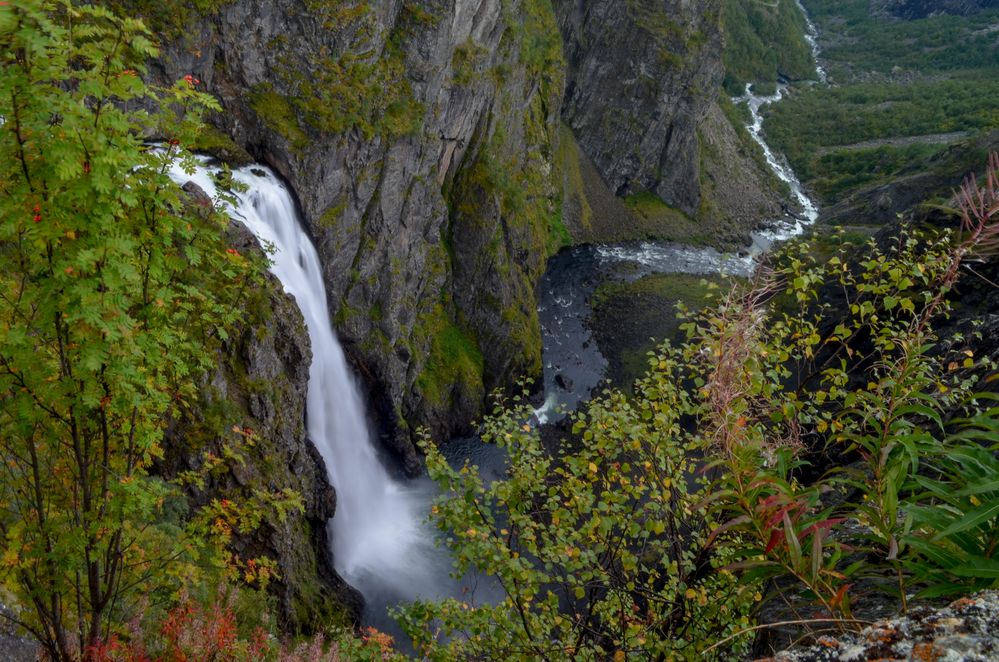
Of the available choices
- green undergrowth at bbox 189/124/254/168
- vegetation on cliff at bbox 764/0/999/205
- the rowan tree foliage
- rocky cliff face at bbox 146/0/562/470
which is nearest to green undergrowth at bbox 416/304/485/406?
rocky cliff face at bbox 146/0/562/470

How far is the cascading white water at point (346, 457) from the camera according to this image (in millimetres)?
22109

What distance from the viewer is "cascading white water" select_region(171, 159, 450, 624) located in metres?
22.1

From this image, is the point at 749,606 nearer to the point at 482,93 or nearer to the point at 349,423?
the point at 349,423

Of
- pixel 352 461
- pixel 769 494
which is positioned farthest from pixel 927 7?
pixel 769 494

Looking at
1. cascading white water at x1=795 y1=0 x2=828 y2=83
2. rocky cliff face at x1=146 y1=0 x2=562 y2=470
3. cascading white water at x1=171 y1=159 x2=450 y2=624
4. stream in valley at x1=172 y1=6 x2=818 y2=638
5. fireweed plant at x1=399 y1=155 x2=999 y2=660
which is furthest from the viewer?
cascading white water at x1=795 y1=0 x2=828 y2=83

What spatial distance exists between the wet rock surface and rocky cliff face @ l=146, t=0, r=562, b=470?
22386 millimetres

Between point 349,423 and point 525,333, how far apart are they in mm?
14785

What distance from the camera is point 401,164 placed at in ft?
96.2

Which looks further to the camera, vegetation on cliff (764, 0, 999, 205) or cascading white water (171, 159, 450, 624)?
vegetation on cliff (764, 0, 999, 205)

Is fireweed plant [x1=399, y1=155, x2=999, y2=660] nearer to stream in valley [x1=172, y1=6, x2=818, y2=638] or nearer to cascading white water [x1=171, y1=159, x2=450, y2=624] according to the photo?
stream in valley [x1=172, y1=6, x2=818, y2=638]

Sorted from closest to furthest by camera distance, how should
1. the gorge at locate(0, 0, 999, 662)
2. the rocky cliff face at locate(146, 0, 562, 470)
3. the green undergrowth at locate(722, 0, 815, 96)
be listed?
the gorge at locate(0, 0, 999, 662) < the rocky cliff face at locate(146, 0, 562, 470) < the green undergrowth at locate(722, 0, 815, 96)

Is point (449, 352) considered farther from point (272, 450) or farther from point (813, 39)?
point (813, 39)

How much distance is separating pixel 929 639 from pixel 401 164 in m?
29.6

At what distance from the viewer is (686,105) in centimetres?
7088
